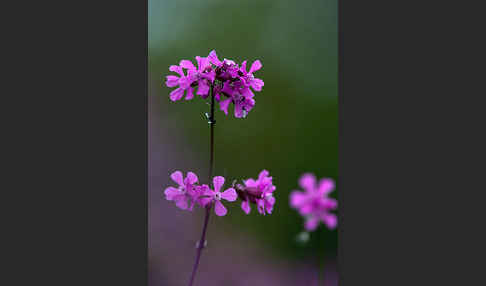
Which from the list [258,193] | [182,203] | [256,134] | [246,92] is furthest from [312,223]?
[256,134]

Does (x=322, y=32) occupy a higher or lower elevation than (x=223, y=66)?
higher

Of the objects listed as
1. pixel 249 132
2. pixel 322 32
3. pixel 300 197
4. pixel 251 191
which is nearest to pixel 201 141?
pixel 249 132

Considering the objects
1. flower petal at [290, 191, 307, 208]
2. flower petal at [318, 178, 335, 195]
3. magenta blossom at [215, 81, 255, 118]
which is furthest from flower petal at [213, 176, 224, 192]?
flower petal at [318, 178, 335, 195]

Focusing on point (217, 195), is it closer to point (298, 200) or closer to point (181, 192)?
point (181, 192)

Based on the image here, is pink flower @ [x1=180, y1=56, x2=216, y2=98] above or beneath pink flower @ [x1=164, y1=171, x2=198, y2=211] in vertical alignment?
above

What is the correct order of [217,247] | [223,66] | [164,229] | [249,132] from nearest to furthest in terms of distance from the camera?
[223,66], [164,229], [217,247], [249,132]

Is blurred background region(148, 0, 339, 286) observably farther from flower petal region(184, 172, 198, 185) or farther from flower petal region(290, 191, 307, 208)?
flower petal region(184, 172, 198, 185)

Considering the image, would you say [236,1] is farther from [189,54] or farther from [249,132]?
[249,132]
